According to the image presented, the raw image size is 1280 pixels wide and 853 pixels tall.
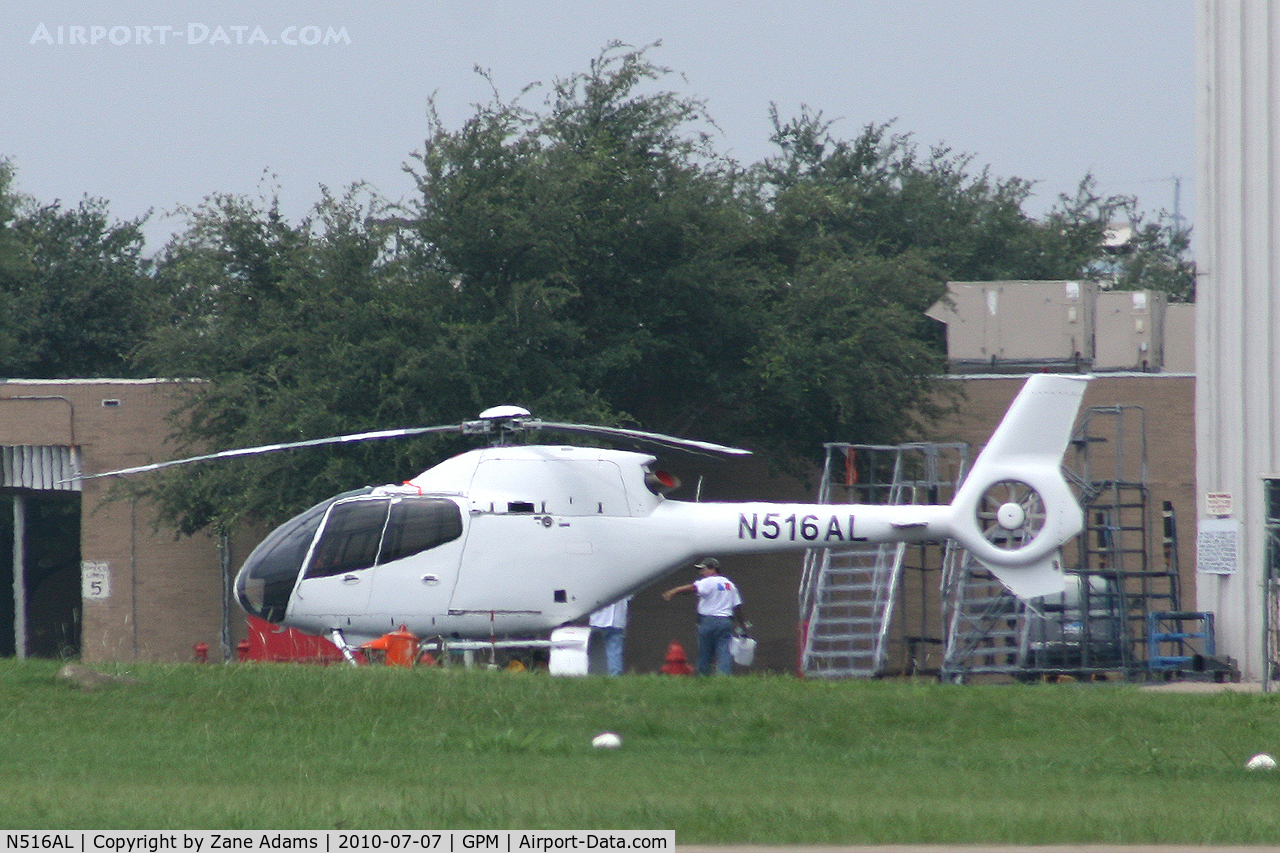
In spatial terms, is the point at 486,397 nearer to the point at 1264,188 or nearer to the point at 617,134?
the point at 617,134

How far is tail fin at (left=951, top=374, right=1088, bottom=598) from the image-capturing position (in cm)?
1758

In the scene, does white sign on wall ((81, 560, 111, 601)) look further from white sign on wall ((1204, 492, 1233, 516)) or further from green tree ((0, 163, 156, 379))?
white sign on wall ((1204, 492, 1233, 516))

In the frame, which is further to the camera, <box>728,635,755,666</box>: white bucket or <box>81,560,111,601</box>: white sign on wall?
<box>81,560,111,601</box>: white sign on wall

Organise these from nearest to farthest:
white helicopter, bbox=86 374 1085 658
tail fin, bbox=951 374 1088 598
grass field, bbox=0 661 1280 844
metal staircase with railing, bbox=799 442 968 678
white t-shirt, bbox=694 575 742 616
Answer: grass field, bbox=0 661 1280 844
white helicopter, bbox=86 374 1085 658
tail fin, bbox=951 374 1088 598
white t-shirt, bbox=694 575 742 616
metal staircase with railing, bbox=799 442 968 678

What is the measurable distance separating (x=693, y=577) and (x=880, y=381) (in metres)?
4.87

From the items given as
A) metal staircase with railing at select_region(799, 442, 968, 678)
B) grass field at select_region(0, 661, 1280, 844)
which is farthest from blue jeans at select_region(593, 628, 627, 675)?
metal staircase with railing at select_region(799, 442, 968, 678)

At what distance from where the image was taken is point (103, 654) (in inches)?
1033

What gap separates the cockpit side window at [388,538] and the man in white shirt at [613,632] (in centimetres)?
241

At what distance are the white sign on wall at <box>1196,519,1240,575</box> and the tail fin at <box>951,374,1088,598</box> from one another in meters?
5.33

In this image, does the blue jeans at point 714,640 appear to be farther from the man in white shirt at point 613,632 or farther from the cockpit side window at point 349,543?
the cockpit side window at point 349,543

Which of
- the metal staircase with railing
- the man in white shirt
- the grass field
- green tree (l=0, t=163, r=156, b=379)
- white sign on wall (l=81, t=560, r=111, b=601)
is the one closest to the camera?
the grass field

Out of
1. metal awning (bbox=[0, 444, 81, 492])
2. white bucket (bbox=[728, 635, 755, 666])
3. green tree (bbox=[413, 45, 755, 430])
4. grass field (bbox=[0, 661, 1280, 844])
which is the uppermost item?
green tree (bbox=[413, 45, 755, 430])

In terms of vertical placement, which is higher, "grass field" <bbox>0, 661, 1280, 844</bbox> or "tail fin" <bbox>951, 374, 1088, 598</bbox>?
"tail fin" <bbox>951, 374, 1088, 598</bbox>

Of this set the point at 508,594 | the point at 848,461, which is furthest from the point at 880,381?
the point at 508,594
